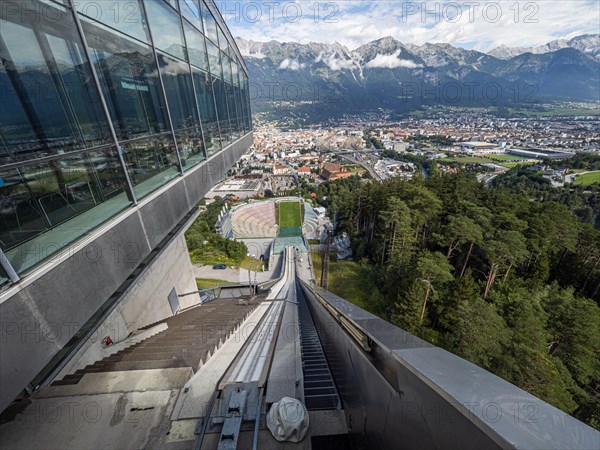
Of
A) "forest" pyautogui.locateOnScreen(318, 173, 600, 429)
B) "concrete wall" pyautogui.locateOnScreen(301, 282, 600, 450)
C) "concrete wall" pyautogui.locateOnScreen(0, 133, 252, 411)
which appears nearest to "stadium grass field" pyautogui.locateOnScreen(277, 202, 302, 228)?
"forest" pyautogui.locateOnScreen(318, 173, 600, 429)

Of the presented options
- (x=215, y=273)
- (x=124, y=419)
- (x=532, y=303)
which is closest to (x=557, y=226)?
(x=532, y=303)

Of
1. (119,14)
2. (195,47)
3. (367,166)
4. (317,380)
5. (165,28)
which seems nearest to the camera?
(317,380)

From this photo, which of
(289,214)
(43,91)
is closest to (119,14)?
(43,91)

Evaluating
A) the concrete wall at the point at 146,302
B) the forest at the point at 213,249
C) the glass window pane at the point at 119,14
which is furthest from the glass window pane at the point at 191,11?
the forest at the point at 213,249

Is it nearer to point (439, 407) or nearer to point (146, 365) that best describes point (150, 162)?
point (146, 365)

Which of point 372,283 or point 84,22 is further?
point 372,283

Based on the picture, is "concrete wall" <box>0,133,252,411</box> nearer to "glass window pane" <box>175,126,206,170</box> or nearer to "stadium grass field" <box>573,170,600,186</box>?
"glass window pane" <box>175,126,206,170</box>

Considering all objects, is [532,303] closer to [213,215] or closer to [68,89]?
[68,89]
